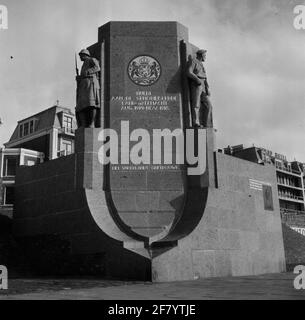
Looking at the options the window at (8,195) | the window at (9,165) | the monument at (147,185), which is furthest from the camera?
the window at (9,165)

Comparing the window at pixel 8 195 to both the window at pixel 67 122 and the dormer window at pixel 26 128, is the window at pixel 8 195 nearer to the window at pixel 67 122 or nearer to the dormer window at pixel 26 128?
the dormer window at pixel 26 128

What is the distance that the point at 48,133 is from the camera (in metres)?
57.8

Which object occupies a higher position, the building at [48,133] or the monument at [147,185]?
the building at [48,133]

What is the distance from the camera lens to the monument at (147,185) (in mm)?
16719

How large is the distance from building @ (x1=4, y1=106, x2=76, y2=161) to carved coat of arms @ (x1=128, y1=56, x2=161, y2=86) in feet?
128

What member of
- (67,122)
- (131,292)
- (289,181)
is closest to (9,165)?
(67,122)

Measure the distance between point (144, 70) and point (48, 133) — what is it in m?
40.8

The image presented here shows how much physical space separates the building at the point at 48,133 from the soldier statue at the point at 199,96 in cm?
3972

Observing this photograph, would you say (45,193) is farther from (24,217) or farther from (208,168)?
(208,168)

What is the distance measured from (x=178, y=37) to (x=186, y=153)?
540cm

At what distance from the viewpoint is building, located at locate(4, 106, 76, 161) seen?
5741 cm

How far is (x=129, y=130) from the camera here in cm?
1855

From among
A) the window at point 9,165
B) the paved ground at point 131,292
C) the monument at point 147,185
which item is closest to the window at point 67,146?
the window at point 9,165
